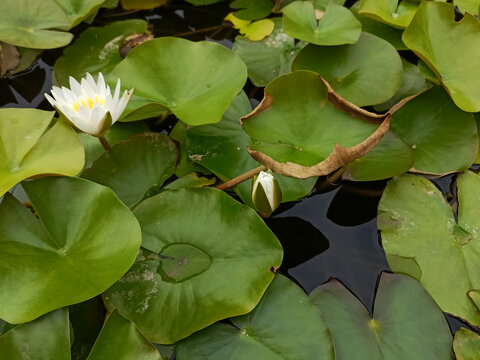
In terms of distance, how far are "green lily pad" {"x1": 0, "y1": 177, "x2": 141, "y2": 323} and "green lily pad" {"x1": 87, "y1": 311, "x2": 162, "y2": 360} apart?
0.29 ft

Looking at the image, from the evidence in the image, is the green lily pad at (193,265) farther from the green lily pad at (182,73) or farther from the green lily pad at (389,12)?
the green lily pad at (389,12)

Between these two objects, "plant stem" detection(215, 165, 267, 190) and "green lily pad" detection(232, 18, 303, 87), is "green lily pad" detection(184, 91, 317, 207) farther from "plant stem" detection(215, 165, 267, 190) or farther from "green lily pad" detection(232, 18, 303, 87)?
"green lily pad" detection(232, 18, 303, 87)

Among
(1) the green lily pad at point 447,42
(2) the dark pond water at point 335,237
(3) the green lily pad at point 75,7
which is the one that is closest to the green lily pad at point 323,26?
(1) the green lily pad at point 447,42

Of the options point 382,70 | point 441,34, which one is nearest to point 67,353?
point 382,70

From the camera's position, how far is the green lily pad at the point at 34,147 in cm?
103

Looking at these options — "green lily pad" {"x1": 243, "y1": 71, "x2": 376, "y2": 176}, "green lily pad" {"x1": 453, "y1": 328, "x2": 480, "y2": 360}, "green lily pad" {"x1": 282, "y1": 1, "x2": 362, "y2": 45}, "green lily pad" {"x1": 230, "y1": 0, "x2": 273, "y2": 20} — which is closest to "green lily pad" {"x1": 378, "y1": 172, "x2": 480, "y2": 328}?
"green lily pad" {"x1": 453, "y1": 328, "x2": 480, "y2": 360}

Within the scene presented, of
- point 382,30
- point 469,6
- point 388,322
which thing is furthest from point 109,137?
point 469,6

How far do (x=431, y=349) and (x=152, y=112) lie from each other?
996 mm

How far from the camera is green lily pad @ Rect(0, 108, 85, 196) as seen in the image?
103cm

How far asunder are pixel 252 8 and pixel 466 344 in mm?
1462

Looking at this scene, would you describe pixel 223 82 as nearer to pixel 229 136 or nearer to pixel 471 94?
pixel 229 136

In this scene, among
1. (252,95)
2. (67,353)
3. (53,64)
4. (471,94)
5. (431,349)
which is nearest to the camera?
(67,353)

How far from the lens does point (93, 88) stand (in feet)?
3.80

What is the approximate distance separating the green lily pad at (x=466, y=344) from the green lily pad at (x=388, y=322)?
0.02 m
